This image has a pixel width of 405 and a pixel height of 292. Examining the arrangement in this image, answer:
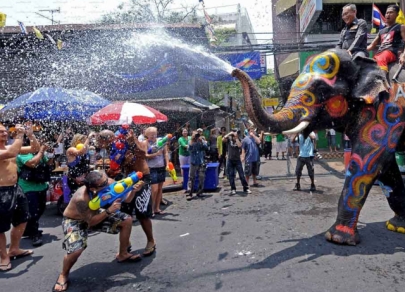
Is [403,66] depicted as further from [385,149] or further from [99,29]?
[99,29]

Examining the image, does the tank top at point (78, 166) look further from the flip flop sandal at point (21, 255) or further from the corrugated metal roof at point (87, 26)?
the corrugated metal roof at point (87, 26)

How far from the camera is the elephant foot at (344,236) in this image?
4552 mm

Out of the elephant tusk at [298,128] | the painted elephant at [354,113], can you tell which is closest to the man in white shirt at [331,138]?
the painted elephant at [354,113]

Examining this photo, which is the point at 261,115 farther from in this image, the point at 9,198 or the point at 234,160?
the point at 234,160

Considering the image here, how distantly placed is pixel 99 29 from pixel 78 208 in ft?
37.9

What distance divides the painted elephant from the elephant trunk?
0.05ft

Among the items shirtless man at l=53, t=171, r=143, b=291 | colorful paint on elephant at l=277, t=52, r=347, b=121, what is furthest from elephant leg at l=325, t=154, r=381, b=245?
shirtless man at l=53, t=171, r=143, b=291

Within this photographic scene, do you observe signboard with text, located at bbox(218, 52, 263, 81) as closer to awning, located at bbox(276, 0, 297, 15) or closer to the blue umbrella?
awning, located at bbox(276, 0, 297, 15)

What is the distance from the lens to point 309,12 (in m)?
14.0

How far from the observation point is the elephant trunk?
413 cm

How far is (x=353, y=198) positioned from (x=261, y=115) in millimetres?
1691

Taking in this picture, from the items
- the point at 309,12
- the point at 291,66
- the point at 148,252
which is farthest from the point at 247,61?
the point at 148,252

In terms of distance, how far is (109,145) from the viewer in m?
4.78

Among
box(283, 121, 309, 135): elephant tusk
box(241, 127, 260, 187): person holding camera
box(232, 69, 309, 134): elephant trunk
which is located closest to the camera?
box(232, 69, 309, 134): elephant trunk
